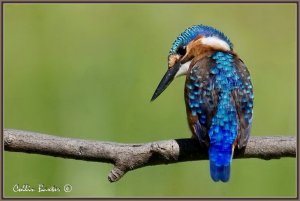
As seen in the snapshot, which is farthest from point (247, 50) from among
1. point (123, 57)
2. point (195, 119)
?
point (195, 119)

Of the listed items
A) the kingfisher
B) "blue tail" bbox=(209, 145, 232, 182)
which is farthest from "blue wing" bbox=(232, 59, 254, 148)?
"blue tail" bbox=(209, 145, 232, 182)

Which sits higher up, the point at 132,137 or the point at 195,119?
the point at 195,119

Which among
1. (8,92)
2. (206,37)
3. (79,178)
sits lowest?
(79,178)

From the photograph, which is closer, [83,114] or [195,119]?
[195,119]

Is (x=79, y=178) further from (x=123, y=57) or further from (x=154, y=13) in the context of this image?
(x=154, y=13)

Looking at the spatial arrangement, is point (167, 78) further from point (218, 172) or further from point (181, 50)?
point (218, 172)

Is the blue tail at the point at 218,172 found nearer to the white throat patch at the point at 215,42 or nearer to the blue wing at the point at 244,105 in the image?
the blue wing at the point at 244,105

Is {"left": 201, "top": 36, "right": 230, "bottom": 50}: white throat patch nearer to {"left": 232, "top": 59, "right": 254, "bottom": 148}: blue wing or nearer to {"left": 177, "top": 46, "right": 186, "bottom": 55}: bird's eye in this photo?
{"left": 177, "top": 46, "right": 186, "bottom": 55}: bird's eye

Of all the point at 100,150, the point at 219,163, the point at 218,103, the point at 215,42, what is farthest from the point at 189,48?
the point at 100,150

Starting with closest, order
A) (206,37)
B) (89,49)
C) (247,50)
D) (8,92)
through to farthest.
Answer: (206,37) < (8,92) < (89,49) < (247,50)

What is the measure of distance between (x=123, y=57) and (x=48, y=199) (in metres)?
2.01

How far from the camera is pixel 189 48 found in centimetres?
416

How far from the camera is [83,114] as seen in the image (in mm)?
4855

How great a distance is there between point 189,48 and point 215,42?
17 cm
